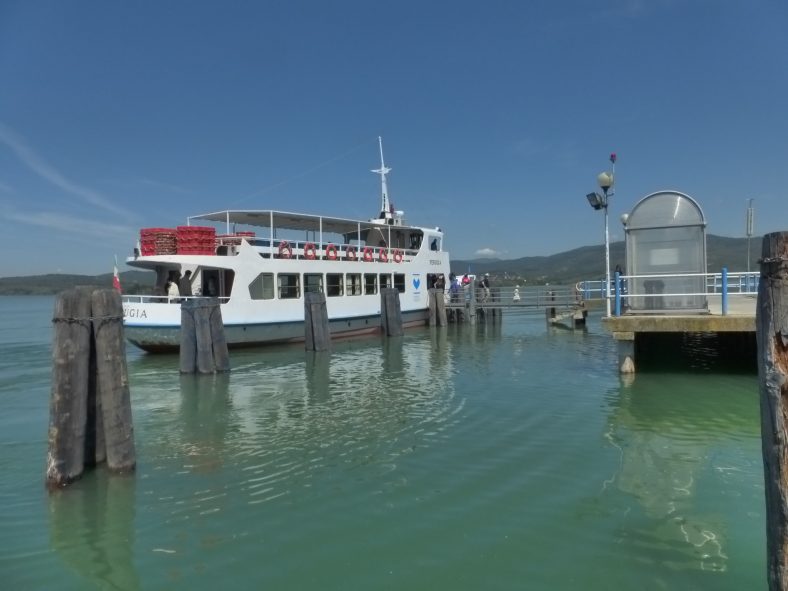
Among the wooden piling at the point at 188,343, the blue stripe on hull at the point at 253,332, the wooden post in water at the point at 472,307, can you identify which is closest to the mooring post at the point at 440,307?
the wooden post in water at the point at 472,307

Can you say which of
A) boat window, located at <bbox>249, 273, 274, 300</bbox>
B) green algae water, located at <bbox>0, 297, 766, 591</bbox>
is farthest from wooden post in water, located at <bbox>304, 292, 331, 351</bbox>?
green algae water, located at <bbox>0, 297, 766, 591</bbox>

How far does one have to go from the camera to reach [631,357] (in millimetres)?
12852

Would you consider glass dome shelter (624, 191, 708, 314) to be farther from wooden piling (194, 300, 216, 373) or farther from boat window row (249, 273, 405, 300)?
boat window row (249, 273, 405, 300)

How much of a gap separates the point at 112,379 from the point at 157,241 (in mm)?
13403

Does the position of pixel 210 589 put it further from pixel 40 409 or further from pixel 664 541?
pixel 40 409

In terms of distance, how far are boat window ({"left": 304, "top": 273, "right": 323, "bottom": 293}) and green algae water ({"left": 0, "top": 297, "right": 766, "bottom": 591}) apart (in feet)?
35.8

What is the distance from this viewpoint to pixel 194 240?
1903 cm

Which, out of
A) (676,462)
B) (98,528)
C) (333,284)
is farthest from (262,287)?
(676,462)

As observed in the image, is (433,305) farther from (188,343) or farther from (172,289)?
(188,343)

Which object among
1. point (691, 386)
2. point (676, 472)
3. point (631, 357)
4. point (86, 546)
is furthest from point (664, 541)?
point (631, 357)

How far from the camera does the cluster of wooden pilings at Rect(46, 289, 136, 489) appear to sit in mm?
6430

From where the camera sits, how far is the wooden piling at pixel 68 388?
6398mm

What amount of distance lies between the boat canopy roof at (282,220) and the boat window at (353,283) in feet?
7.57

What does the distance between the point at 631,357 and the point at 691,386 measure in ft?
4.94
